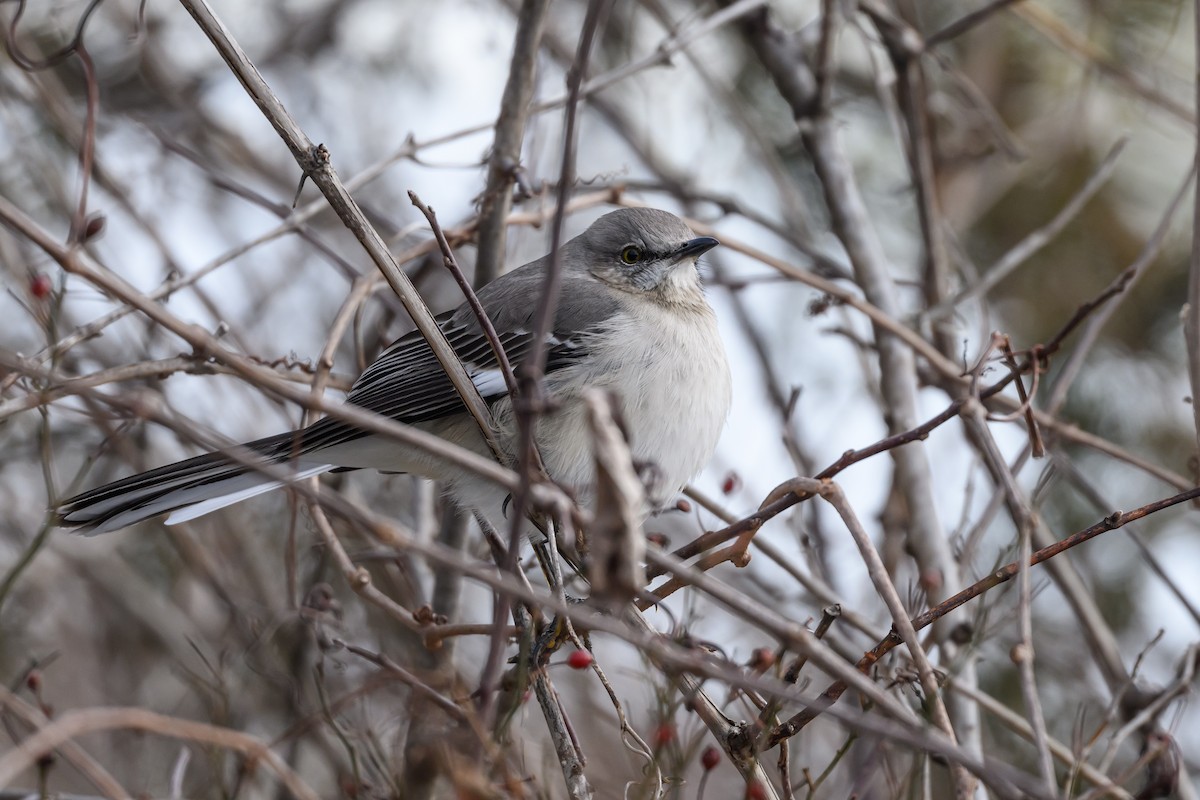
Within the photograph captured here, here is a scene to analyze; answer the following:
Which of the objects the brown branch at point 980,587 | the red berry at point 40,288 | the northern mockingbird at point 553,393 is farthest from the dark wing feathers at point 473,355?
→ the brown branch at point 980,587

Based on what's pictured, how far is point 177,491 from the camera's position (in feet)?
9.30

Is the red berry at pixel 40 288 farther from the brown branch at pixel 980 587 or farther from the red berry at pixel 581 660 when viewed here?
the brown branch at pixel 980 587

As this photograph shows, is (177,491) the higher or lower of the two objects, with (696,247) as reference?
lower

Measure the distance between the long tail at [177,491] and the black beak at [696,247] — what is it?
128 cm

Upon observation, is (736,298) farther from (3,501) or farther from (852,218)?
(3,501)

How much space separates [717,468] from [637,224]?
1040 millimetres

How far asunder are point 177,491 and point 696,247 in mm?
1616

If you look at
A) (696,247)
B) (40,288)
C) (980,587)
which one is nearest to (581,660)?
(980,587)

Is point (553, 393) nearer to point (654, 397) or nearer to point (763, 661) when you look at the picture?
point (654, 397)

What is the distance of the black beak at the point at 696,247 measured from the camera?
11.1ft

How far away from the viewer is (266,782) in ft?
11.6

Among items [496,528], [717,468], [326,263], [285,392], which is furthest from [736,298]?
[285,392]

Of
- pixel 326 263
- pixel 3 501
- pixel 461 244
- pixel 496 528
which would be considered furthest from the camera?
pixel 326 263

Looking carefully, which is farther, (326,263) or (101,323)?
(326,263)
